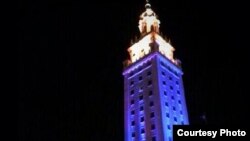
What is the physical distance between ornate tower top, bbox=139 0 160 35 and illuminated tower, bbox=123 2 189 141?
2.72 ft

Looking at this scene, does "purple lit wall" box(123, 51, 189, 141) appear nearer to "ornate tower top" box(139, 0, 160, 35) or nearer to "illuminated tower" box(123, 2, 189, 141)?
"illuminated tower" box(123, 2, 189, 141)

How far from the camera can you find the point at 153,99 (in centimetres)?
5109

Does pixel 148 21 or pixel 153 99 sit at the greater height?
pixel 148 21

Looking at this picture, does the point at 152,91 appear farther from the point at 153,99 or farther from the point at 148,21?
the point at 148,21

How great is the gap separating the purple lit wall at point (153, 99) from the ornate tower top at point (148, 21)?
8680mm

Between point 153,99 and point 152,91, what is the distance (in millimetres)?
1399

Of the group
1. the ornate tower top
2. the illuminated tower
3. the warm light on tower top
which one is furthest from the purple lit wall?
the ornate tower top

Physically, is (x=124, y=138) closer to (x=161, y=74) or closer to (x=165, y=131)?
(x=165, y=131)

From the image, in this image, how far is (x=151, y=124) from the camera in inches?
1929

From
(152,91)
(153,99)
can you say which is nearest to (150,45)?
(152,91)

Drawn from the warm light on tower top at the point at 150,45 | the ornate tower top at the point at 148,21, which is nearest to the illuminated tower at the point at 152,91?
the warm light on tower top at the point at 150,45

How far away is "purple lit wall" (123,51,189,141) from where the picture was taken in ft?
160

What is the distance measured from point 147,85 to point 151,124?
6.79 metres

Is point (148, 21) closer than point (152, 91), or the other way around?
point (152, 91)
